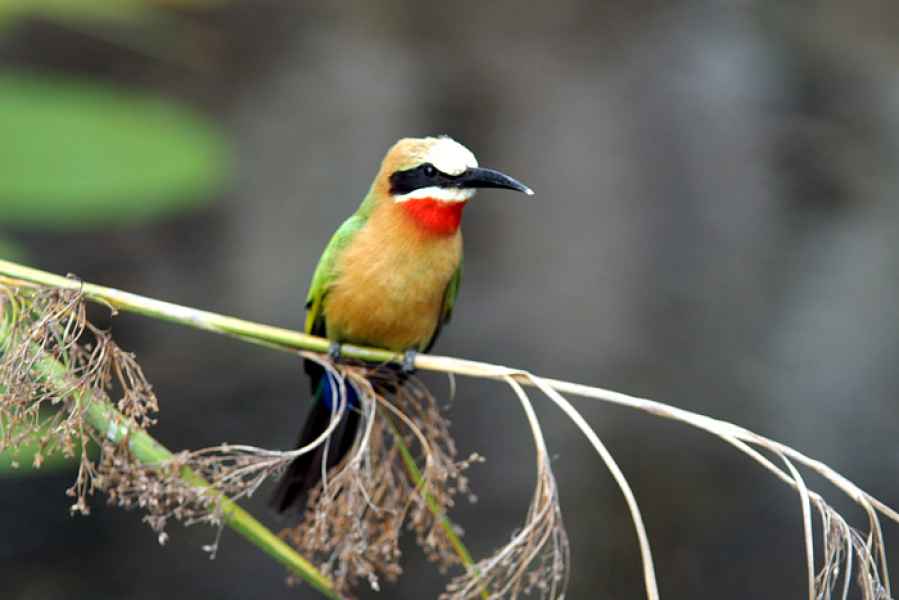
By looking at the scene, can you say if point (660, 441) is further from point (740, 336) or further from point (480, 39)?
point (480, 39)

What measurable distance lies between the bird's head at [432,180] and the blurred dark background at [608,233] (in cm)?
279

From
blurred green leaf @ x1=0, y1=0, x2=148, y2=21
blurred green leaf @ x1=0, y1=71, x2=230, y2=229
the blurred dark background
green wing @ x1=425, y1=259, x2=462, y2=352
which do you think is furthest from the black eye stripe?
the blurred dark background

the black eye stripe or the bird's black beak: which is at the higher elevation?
the bird's black beak

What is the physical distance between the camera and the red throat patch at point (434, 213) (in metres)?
3.02

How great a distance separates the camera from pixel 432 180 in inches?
118

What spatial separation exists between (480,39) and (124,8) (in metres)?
3.83

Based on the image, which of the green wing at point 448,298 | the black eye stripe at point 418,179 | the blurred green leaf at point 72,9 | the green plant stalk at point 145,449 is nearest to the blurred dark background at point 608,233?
the green wing at point 448,298

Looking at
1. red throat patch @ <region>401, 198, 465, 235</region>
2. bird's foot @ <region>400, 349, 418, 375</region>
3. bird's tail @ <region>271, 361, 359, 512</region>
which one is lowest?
bird's tail @ <region>271, 361, 359, 512</region>

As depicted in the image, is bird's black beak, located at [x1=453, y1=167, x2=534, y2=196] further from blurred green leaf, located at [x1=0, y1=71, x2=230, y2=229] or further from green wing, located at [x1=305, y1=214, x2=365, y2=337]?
blurred green leaf, located at [x1=0, y1=71, x2=230, y2=229]

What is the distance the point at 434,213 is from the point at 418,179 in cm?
10

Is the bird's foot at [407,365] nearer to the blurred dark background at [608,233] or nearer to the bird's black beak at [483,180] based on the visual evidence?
the bird's black beak at [483,180]

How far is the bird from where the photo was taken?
118 inches

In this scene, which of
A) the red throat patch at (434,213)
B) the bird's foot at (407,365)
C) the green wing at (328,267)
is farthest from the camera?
the green wing at (328,267)

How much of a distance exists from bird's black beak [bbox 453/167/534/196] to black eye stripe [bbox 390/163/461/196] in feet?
0.07
